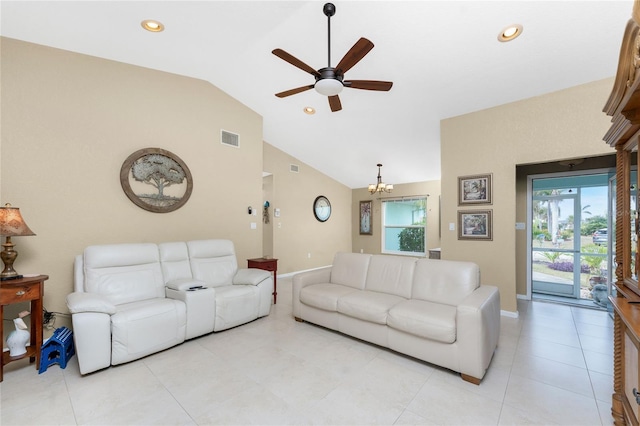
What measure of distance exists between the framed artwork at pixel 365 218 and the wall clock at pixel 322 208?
1.22 metres

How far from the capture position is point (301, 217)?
7070mm

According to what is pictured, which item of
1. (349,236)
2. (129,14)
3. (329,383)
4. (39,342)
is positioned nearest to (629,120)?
(329,383)

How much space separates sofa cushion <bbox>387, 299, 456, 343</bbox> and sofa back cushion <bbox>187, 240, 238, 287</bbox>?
2.28m

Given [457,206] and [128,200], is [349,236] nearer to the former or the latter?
[457,206]

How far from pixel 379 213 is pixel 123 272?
255 inches

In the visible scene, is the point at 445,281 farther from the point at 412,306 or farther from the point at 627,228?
the point at 627,228

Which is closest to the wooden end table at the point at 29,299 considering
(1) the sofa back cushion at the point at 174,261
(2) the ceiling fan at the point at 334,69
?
(1) the sofa back cushion at the point at 174,261

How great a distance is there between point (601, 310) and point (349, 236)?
222 inches

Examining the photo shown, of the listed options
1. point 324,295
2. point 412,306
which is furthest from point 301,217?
point 412,306

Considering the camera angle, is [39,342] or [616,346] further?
[39,342]

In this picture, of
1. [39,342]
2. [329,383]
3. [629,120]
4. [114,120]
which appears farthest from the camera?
[114,120]

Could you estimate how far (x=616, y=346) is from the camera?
5.90ft

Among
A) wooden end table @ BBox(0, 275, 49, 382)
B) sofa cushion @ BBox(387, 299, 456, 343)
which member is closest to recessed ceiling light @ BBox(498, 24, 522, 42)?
sofa cushion @ BBox(387, 299, 456, 343)

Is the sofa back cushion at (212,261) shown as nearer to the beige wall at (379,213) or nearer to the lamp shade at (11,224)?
the lamp shade at (11,224)
